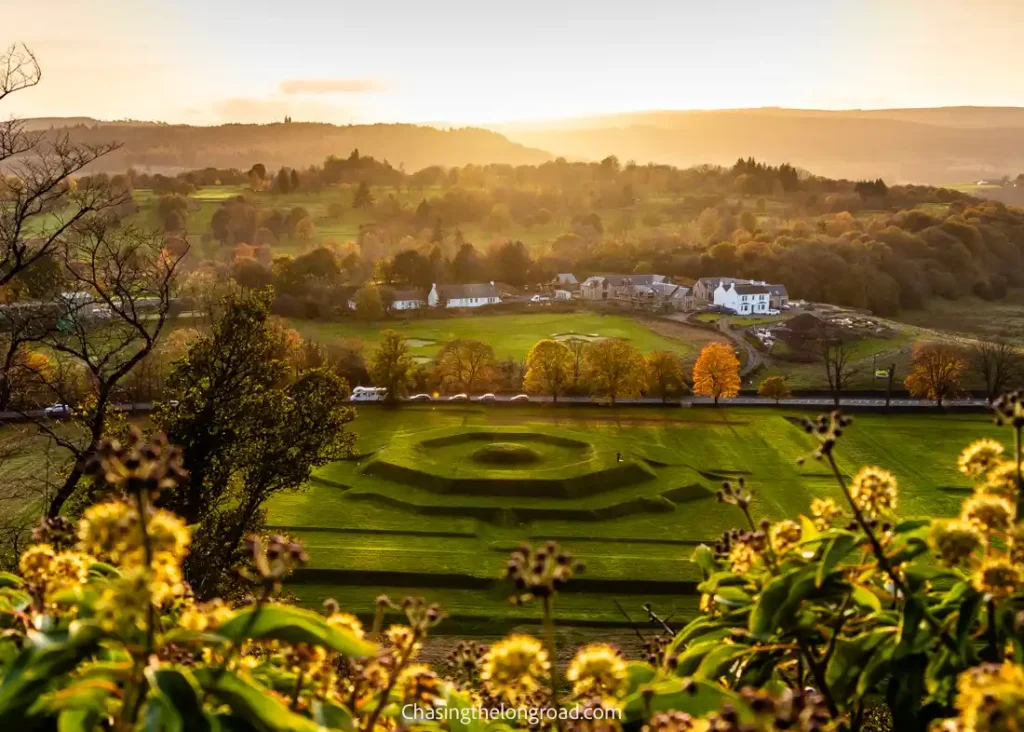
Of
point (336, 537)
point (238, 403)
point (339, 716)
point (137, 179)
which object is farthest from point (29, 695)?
point (137, 179)

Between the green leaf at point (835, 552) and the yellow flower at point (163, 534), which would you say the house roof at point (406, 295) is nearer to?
the green leaf at point (835, 552)

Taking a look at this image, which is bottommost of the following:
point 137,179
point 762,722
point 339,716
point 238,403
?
point 238,403

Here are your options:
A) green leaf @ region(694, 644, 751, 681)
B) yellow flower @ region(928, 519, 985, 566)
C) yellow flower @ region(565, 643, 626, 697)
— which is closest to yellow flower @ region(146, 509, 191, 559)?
yellow flower @ region(565, 643, 626, 697)

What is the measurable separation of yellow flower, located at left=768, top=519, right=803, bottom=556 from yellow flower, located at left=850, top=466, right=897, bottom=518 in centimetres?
39

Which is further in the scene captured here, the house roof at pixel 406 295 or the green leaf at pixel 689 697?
the house roof at pixel 406 295

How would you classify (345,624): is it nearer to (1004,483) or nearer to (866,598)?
(866,598)

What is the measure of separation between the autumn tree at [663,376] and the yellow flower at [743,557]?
64.6 meters

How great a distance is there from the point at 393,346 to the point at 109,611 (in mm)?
63939

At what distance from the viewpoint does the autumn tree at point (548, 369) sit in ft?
221

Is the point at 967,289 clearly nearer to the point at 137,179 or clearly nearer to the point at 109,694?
the point at 109,694

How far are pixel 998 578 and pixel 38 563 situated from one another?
3654 mm

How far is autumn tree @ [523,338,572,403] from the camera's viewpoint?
67.4 metres

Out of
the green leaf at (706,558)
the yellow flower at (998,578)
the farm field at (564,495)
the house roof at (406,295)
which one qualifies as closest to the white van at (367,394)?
the farm field at (564,495)

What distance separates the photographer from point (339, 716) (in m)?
2.80
